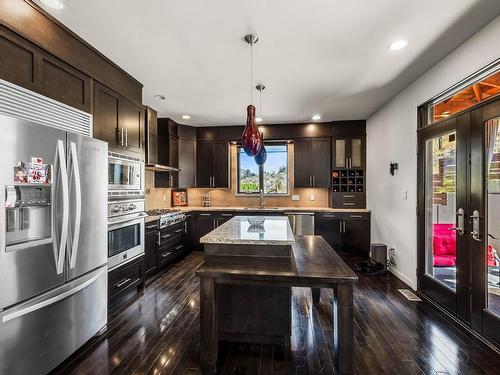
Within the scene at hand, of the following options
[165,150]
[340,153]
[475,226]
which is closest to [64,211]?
[165,150]

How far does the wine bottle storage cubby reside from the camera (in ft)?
17.0

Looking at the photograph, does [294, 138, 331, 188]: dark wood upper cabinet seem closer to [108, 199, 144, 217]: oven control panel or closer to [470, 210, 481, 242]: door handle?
[470, 210, 481, 242]: door handle

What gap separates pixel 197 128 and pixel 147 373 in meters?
4.69

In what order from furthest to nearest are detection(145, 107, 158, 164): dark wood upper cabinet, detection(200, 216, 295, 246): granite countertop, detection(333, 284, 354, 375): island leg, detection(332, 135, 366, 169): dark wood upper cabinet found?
detection(332, 135, 366, 169): dark wood upper cabinet, detection(145, 107, 158, 164): dark wood upper cabinet, detection(200, 216, 295, 246): granite countertop, detection(333, 284, 354, 375): island leg

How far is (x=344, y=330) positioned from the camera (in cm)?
167

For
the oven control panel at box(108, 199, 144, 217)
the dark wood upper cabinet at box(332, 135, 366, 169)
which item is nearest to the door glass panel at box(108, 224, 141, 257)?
the oven control panel at box(108, 199, 144, 217)

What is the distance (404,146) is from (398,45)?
163 centimetres

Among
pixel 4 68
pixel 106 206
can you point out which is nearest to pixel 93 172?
pixel 106 206

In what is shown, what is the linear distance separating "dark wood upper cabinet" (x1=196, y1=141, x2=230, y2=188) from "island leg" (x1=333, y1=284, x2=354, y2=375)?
4090 mm

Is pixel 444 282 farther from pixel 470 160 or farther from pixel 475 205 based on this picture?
pixel 470 160

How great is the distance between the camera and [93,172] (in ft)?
7.15

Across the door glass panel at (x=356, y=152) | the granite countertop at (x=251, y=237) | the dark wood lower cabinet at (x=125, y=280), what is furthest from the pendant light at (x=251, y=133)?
the door glass panel at (x=356, y=152)

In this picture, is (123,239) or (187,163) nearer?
(123,239)

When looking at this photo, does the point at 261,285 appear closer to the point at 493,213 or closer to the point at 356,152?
the point at 493,213
